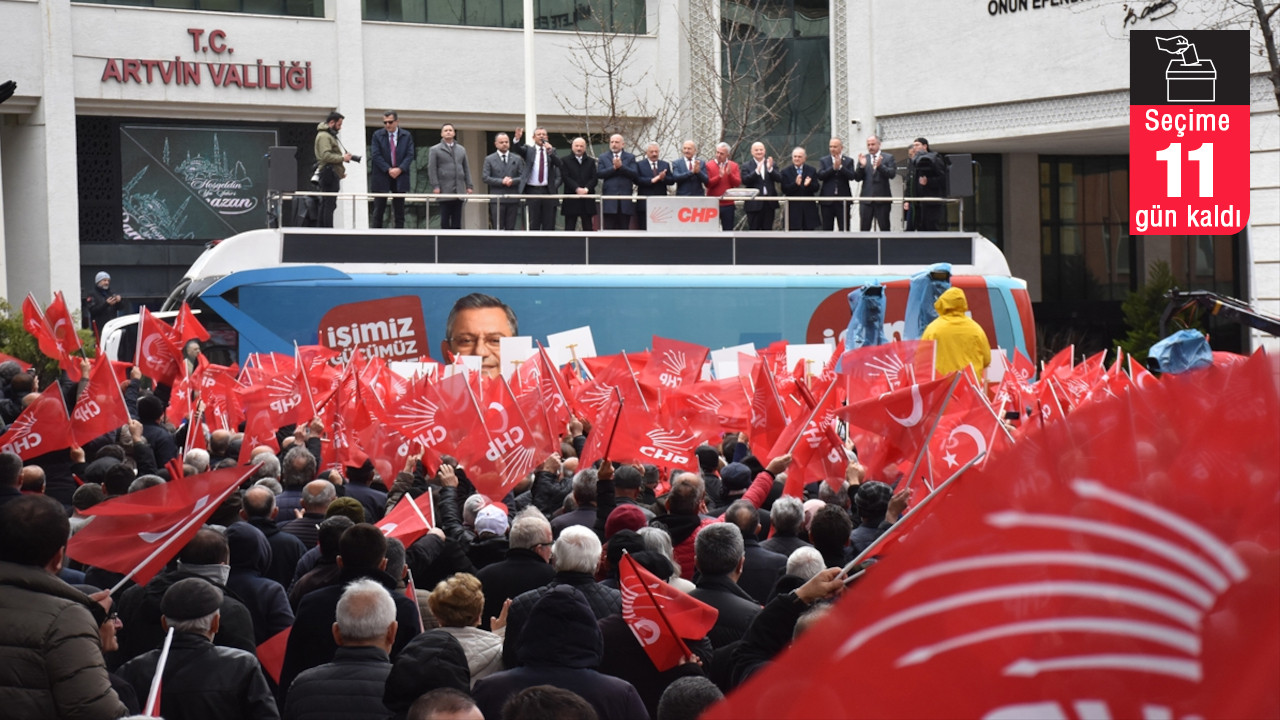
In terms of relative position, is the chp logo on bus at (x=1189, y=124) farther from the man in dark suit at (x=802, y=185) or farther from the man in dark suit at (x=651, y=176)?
the man in dark suit at (x=651, y=176)

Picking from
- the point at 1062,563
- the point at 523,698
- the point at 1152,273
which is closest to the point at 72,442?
the point at 523,698

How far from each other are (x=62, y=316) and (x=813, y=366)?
9.82 metres

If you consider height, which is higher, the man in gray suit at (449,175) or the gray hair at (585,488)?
the man in gray suit at (449,175)

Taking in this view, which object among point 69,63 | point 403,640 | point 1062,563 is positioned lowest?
point 403,640

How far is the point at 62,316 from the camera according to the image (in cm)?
1653

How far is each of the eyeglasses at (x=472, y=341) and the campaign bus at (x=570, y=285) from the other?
273mm

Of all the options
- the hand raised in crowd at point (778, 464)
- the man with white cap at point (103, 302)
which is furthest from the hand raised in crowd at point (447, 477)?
the man with white cap at point (103, 302)

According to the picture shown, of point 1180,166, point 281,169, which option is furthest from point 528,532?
point 1180,166

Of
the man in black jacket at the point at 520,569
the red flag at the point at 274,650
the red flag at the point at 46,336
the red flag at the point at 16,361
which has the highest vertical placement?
the red flag at the point at 46,336

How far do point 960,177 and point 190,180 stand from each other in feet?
58.1

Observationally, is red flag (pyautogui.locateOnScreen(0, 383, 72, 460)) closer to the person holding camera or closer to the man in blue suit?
the person holding camera

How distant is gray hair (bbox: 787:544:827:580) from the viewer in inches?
228

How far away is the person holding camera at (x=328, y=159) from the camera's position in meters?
22.1

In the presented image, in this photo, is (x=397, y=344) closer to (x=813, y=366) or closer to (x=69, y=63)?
(x=813, y=366)
